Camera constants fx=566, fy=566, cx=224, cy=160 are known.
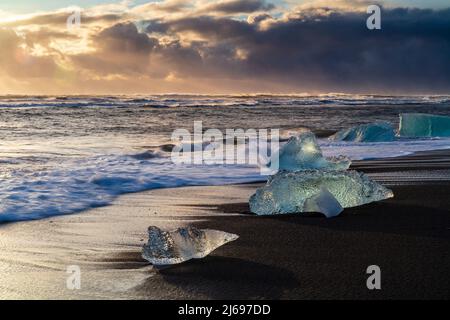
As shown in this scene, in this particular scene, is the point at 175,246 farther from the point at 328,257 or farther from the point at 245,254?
the point at 328,257

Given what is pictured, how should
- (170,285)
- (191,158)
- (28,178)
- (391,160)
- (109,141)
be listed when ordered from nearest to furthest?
Result: 1. (170,285)
2. (28,178)
3. (391,160)
4. (191,158)
5. (109,141)

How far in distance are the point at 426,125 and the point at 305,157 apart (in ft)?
27.5

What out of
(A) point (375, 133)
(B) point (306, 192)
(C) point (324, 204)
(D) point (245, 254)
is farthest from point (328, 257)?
(A) point (375, 133)

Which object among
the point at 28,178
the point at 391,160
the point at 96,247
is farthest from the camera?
the point at 391,160

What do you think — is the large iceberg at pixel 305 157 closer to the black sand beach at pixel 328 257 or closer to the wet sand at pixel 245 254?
the wet sand at pixel 245 254

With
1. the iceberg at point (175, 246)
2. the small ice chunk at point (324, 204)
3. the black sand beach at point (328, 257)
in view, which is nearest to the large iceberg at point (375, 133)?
the black sand beach at point (328, 257)

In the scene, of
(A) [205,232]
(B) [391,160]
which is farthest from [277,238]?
(B) [391,160]

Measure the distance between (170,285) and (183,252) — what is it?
491 mm

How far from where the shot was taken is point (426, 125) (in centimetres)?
1488

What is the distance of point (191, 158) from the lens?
10.3 metres

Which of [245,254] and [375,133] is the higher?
[375,133]
